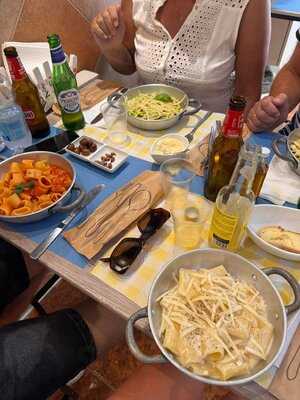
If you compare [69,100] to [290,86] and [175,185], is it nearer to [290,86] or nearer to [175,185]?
[175,185]

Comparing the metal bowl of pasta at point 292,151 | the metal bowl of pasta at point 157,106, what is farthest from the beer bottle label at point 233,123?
the metal bowl of pasta at point 157,106

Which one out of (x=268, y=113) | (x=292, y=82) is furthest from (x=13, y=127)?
(x=292, y=82)

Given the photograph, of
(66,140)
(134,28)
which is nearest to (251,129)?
(66,140)

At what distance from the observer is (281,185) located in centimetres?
85

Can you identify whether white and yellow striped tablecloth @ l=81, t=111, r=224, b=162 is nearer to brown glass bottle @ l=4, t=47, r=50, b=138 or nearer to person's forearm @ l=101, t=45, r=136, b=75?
brown glass bottle @ l=4, t=47, r=50, b=138

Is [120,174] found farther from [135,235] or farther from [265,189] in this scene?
[265,189]

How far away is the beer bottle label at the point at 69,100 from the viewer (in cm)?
101

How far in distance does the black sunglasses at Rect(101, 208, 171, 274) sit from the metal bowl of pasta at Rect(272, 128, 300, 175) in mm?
397

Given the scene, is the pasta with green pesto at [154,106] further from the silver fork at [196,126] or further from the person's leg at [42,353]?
the person's leg at [42,353]

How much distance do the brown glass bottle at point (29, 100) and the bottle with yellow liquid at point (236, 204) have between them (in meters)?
0.74

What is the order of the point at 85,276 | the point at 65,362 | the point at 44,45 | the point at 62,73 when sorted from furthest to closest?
the point at 44,45, the point at 62,73, the point at 65,362, the point at 85,276

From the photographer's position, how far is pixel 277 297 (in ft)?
1.83

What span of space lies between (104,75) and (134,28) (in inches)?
22.3

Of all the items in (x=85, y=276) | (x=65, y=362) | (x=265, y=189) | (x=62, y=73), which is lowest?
(x=65, y=362)
